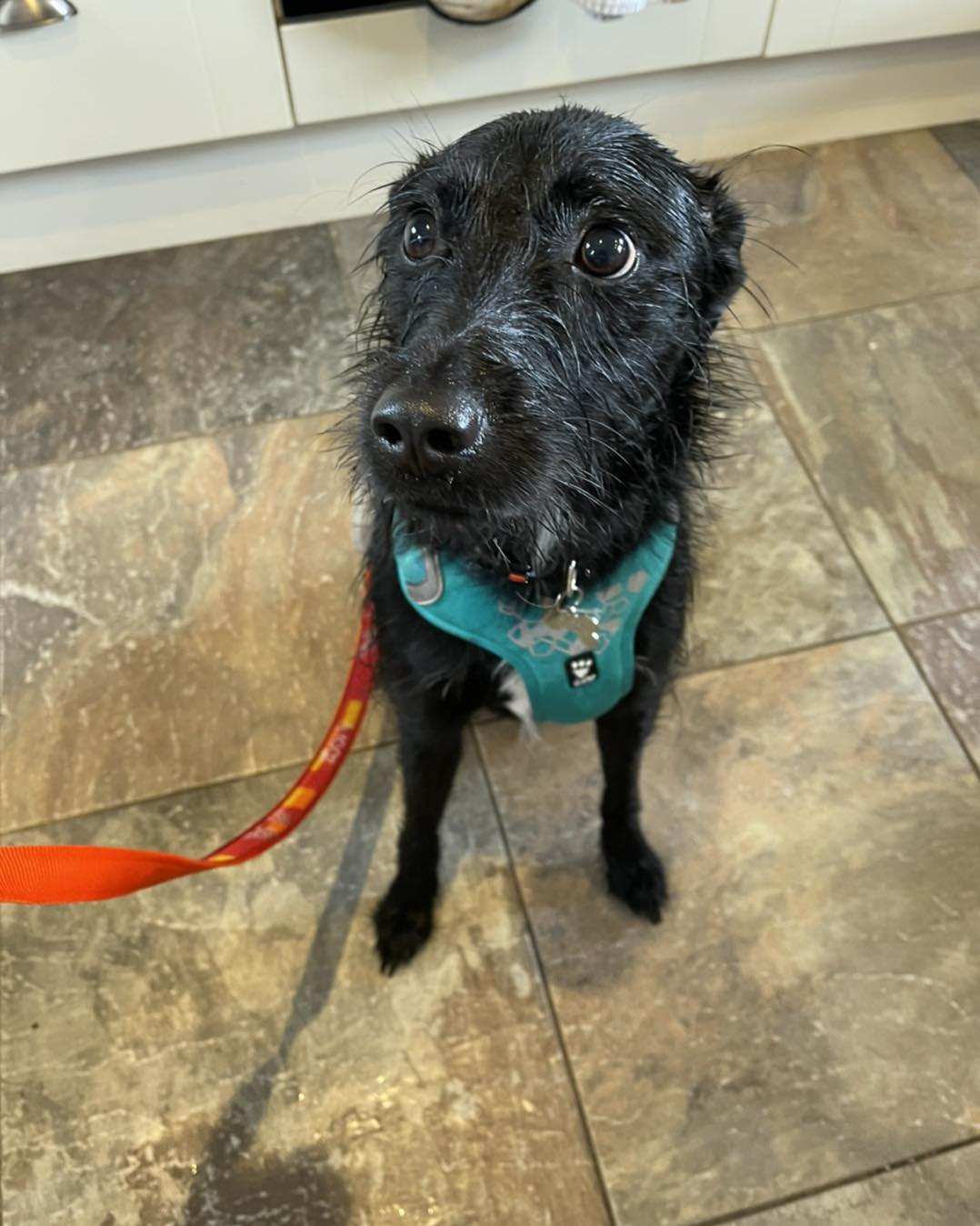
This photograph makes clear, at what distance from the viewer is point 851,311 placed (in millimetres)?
2416

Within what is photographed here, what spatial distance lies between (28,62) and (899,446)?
198 centimetres

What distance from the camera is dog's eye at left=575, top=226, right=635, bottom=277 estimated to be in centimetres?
115

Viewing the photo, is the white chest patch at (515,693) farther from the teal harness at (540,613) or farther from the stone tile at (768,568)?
the stone tile at (768,568)

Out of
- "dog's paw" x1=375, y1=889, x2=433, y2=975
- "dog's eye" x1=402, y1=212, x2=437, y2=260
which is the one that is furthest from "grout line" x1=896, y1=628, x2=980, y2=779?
"dog's eye" x1=402, y1=212, x2=437, y2=260

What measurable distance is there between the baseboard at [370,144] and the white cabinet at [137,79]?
108 mm

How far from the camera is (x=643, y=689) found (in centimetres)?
150

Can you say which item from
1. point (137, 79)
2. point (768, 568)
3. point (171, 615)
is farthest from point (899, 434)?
point (137, 79)

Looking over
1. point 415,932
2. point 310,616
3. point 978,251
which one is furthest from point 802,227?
point 415,932

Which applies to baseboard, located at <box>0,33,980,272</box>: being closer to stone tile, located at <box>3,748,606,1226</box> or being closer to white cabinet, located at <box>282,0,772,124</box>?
white cabinet, located at <box>282,0,772,124</box>

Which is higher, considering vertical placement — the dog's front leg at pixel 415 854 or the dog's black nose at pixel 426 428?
the dog's black nose at pixel 426 428

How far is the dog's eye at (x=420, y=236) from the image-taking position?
1.21 meters

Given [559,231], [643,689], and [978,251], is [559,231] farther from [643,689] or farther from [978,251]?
[978,251]

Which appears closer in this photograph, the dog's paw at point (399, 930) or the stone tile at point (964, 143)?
the dog's paw at point (399, 930)

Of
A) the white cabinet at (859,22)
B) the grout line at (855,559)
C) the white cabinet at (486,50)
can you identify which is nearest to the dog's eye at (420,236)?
the grout line at (855,559)
